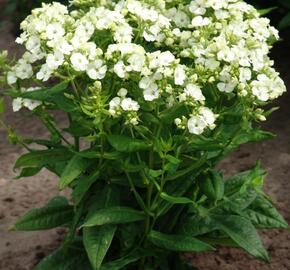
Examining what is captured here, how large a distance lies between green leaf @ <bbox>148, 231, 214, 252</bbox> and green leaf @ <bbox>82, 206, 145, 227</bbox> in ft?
0.36

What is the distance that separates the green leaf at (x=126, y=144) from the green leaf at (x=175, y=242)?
469mm

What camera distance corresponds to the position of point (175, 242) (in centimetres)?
298

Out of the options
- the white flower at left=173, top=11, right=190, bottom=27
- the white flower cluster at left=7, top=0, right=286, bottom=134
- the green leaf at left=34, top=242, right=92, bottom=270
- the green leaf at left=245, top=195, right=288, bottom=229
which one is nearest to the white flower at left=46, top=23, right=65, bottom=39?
the white flower cluster at left=7, top=0, right=286, bottom=134

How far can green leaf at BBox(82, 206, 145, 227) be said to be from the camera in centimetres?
288

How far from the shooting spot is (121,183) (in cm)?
302

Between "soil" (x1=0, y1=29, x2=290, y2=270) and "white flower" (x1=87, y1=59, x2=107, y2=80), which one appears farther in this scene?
"soil" (x1=0, y1=29, x2=290, y2=270)

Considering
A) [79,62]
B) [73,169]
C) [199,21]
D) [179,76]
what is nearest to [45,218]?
[73,169]

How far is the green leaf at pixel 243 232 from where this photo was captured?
9.87ft

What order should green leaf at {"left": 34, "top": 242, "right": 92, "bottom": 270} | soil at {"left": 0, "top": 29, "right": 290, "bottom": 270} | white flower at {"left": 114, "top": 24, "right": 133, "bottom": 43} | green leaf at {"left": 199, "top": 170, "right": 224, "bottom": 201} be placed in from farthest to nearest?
1. soil at {"left": 0, "top": 29, "right": 290, "bottom": 270}
2. green leaf at {"left": 34, "top": 242, "right": 92, "bottom": 270}
3. green leaf at {"left": 199, "top": 170, "right": 224, "bottom": 201}
4. white flower at {"left": 114, "top": 24, "right": 133, "bottom": 43}

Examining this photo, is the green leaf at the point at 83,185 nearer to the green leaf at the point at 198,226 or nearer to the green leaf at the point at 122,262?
the green leaf at the point at 122,262

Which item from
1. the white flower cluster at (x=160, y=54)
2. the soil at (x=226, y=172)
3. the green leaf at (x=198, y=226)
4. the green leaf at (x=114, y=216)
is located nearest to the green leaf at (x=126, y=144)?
the white flower cluster at (x=160, y=54)

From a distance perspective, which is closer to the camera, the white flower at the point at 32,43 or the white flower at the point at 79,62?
the white flower at the point at 79,62

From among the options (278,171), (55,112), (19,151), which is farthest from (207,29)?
(55,112)

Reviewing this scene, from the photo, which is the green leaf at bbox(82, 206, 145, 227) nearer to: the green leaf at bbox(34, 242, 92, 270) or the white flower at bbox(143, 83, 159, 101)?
the green leaf at bbox(34, 242, 92, 270)
